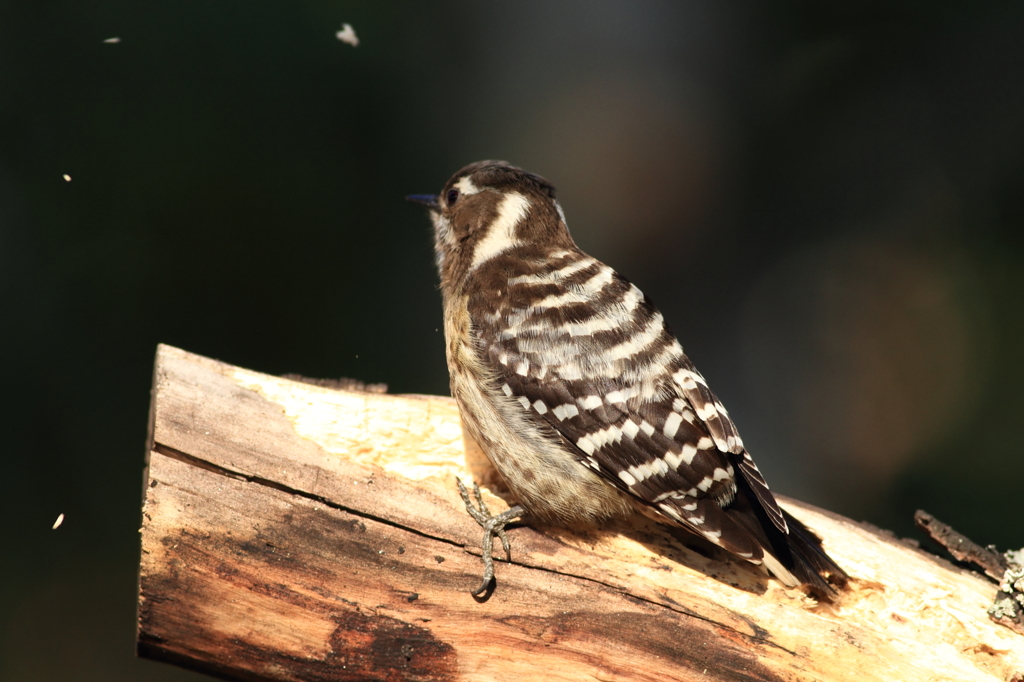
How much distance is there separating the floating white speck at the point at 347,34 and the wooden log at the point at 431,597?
276 cm

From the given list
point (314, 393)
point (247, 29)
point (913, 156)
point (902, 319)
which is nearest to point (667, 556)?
point (314, 393)

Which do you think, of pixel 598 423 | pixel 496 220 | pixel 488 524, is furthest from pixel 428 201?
pixel 488 524

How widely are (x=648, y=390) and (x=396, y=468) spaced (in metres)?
0.86

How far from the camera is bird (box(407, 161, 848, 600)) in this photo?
218 centimetres

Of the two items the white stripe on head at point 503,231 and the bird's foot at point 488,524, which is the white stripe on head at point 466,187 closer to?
the white stripe on head at point 503,231

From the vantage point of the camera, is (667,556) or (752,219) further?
(752,219)

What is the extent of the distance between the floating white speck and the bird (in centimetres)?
243

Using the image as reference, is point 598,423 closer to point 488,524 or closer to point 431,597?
point 488,524

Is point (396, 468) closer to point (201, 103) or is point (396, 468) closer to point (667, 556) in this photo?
point (667, 556)

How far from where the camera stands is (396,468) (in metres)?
2.41

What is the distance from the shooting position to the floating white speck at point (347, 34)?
4297 mm

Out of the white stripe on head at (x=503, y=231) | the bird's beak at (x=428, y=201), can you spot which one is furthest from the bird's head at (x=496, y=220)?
the bird's beak at (x=428, y=201)

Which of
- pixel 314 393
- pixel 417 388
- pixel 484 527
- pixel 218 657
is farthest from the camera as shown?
pixel 417 388

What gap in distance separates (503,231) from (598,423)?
0.96 m
